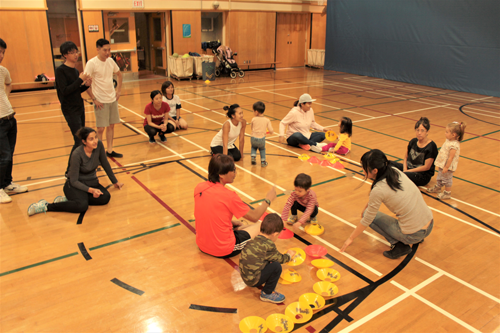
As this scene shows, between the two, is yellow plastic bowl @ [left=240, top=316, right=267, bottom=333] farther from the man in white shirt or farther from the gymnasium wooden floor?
the man in white shirt

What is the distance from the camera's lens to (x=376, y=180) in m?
3.38

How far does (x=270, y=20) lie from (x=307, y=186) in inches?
615

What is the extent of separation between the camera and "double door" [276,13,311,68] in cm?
1854

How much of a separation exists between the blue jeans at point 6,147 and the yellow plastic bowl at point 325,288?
4.11 meters

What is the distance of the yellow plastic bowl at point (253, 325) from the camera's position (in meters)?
2.69

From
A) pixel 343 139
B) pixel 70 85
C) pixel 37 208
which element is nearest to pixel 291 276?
pixel 37 208

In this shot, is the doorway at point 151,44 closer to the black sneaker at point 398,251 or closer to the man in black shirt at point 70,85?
the man in black shirt at point 70,85

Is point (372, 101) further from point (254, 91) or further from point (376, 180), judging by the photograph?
point (376, 180)

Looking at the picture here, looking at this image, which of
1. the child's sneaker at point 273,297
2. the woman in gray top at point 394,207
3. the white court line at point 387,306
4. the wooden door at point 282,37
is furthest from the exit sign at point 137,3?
the white court line at point 387,306

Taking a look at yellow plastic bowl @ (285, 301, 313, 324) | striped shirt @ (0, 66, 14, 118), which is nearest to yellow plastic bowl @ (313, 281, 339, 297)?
yellow plastic bowl @ (285, 301, 313, 324)

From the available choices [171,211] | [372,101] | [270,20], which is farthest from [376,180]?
[270,20]

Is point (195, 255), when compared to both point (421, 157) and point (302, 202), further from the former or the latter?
point (421, 157)

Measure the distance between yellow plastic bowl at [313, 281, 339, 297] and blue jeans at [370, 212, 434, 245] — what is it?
0.91 m

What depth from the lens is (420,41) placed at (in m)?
14.5
